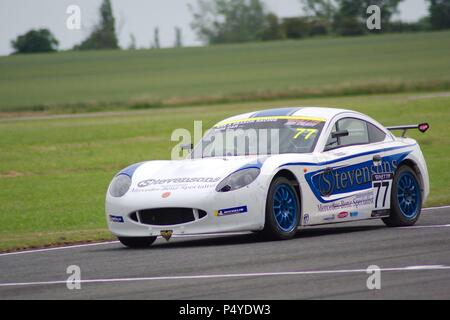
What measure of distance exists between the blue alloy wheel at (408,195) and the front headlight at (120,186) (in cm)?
327

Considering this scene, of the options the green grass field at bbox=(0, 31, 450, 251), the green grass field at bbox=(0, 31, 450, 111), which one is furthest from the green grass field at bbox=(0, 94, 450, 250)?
the green grass field at bbox=(0, 31, 450, 111)

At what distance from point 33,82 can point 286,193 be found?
65.0 meters

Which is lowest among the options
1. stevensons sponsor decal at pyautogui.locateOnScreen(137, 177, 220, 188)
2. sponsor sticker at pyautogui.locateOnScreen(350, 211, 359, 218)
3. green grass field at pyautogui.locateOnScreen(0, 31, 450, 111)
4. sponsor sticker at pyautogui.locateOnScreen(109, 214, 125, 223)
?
green grass field at pyautogui.locateOnScreen(0, 31, 450, 111)

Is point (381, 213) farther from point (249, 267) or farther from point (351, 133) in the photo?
point (249, 267)

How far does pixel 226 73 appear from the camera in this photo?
258ft

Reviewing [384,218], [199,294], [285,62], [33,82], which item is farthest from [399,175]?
[285,62]

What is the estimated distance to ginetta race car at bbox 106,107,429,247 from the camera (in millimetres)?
11531

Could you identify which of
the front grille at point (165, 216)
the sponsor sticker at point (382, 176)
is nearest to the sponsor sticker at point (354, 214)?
the sponsor sticker at point (382, 176)

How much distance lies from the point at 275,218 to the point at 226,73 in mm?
67262

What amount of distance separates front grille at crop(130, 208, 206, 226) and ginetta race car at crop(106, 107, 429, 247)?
10mm

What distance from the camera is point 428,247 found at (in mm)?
10852

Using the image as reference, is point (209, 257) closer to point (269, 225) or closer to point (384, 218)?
point (269, 225)

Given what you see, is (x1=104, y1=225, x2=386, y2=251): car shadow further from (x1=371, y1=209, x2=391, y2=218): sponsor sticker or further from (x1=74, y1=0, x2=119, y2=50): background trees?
(x1=74, y1=0, x2=119, y2=50): background trees

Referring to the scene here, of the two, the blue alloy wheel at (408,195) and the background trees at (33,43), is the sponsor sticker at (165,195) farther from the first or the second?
the background trees at (33,43)
